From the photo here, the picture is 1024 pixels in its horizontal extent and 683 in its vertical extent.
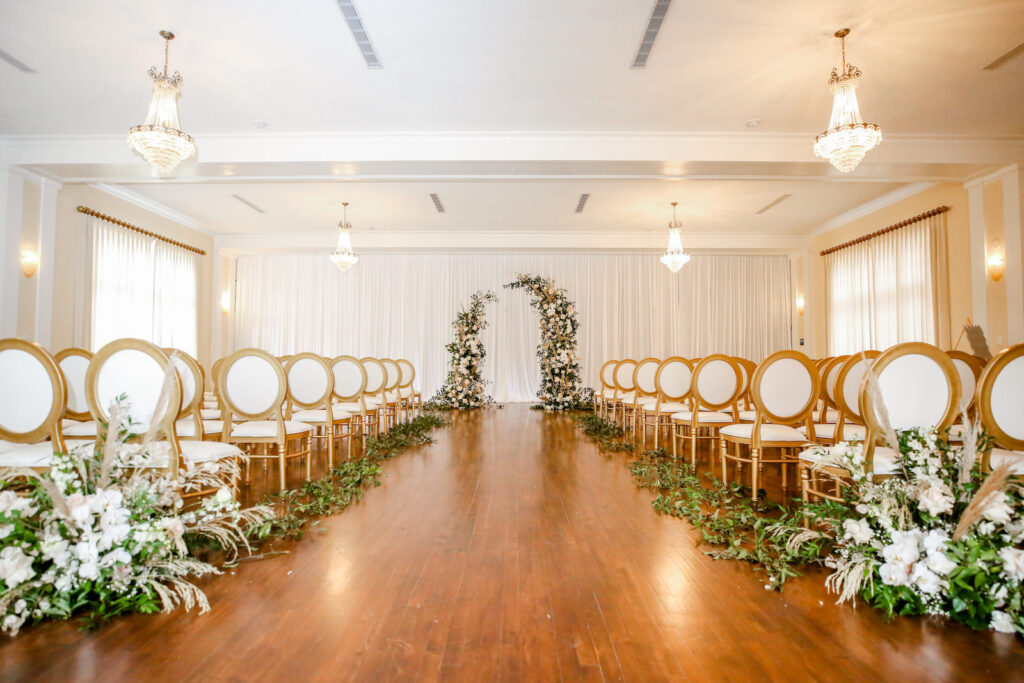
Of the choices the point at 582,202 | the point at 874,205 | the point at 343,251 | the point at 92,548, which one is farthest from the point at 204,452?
the point at 874,205

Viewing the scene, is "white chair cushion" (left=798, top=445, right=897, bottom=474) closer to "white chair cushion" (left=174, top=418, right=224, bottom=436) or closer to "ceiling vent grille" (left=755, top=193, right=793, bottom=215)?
"white chair cushion" (left=174, top=418, right=224, bottom=436)

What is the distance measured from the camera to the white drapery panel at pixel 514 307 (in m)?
12.3

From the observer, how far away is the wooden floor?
1.55 metres

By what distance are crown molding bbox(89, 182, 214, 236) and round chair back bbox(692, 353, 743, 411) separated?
8.10 meters

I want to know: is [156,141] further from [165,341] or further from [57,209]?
[165,341]

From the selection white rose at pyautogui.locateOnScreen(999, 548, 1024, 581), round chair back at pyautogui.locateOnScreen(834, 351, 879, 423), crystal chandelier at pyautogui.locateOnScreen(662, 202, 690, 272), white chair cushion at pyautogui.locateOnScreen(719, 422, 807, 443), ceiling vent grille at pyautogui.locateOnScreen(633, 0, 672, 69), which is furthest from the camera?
crystal chandelier at pyautogui.locateOnScreen(662, 202, 690, 272)

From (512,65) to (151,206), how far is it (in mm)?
7415

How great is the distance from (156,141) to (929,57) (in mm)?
6324

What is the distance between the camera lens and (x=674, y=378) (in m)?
5.65

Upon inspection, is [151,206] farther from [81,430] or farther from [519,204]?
[81,430]

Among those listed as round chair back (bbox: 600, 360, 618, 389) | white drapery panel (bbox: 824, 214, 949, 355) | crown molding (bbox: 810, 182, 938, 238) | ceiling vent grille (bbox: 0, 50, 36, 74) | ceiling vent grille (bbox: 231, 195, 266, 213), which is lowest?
round chair back (bbox: 600, 360, 618, 389)

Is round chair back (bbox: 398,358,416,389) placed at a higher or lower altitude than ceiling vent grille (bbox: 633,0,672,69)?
lower

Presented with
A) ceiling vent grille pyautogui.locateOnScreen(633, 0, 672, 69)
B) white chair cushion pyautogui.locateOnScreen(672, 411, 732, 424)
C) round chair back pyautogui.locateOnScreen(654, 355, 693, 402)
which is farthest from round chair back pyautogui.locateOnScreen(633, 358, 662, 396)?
ceiling vent grille pyautogui.locateOnScreen(633, 0, 672, 69)

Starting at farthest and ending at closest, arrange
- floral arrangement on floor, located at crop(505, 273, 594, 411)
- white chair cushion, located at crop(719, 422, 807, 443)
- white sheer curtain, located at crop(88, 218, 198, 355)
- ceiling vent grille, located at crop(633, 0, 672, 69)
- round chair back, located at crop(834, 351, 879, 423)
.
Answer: floral arrangement on floor, located at crop(505, 273, 594, 411) → white sheer curtain, located at crop(88, 218, 198, 355) → ceiling vent grille, located at crop(633, 0, 672, 69) → white chair cushion, located at crop(719, 422, 807, 443) → round chair back, located at crop(834, 351, 879, 423)
